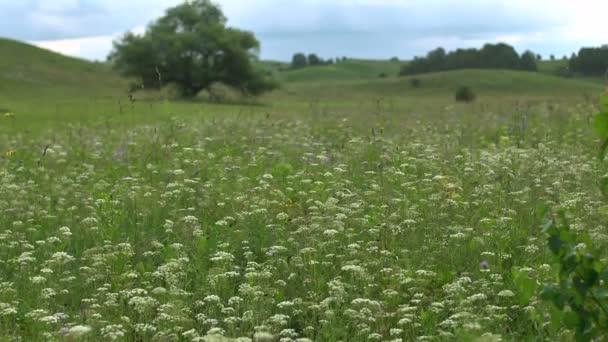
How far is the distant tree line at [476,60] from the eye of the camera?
418ft

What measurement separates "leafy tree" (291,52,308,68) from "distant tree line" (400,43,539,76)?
39.9 m

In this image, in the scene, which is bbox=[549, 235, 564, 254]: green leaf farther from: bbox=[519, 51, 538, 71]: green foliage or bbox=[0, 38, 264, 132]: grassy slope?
bbox=[519, 51, 538, 71]: green foliage

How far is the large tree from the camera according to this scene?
6781cm

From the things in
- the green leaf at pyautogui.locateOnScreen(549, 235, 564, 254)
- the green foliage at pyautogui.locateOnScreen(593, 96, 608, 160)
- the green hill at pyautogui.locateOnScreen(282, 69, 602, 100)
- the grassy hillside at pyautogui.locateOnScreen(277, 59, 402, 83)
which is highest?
the green foliage at pyautogui.locateOnScreen(593, 96, 608, 160)

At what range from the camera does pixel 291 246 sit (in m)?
7.49

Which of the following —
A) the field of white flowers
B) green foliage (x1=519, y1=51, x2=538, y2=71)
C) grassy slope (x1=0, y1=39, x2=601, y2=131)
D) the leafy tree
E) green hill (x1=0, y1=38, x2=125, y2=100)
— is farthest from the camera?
the leafy tree

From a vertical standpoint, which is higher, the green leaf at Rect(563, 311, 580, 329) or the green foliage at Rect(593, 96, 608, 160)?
the green foliage at Rect(593, 96, 608, 160)

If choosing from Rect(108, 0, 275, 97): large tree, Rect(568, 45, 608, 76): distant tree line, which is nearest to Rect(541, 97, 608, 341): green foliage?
Rect(568, 45, 608, 76): distant tree line

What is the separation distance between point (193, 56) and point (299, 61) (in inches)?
4323

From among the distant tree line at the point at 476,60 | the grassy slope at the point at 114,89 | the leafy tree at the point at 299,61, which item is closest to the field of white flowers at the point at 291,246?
the grassy slope at the point at 114,89

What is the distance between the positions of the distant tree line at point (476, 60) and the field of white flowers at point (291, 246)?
119 meters

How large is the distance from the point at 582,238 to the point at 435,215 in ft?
12.4

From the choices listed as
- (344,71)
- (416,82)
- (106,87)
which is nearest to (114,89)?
(106,87)

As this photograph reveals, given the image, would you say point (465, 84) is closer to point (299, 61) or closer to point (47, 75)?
point (47, 75)
